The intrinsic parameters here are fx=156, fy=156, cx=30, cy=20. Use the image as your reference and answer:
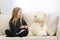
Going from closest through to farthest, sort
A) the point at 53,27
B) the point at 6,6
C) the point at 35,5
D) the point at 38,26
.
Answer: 1. the point at 53,27
2. the point at 38,26
3. the point at 35,5
4. the point at 6,6

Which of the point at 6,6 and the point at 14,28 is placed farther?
the point at 6,6

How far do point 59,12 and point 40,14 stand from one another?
72 centimetres

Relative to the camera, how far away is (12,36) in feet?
8.09

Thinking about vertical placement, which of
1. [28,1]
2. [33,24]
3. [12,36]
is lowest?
[12,36]

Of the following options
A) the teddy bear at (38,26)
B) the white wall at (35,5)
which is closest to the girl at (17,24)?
the teddy bear at (38,26)

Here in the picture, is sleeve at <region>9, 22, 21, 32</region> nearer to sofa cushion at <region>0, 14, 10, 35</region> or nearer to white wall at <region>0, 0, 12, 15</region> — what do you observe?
sofa cushion at <region>0, 14, 10, 35</region>

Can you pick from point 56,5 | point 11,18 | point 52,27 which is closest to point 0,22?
point 11,18

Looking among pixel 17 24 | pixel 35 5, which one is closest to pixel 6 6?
pixel 35 5

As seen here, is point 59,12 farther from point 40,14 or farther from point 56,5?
point 40,14

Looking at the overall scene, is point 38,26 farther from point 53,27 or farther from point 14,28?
point 14,28

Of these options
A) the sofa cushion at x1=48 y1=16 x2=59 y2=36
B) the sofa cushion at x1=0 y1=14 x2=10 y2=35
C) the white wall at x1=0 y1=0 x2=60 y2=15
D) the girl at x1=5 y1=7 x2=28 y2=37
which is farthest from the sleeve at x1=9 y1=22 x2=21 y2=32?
the white wall at x1=0 y1=0 x2=60 y2=15

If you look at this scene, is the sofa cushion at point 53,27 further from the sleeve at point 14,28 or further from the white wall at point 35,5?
the white wall at point 35,5

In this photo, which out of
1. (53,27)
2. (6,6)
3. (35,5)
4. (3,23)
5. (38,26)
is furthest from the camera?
(6,6)

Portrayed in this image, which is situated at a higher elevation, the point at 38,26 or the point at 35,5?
the point at 35,5
